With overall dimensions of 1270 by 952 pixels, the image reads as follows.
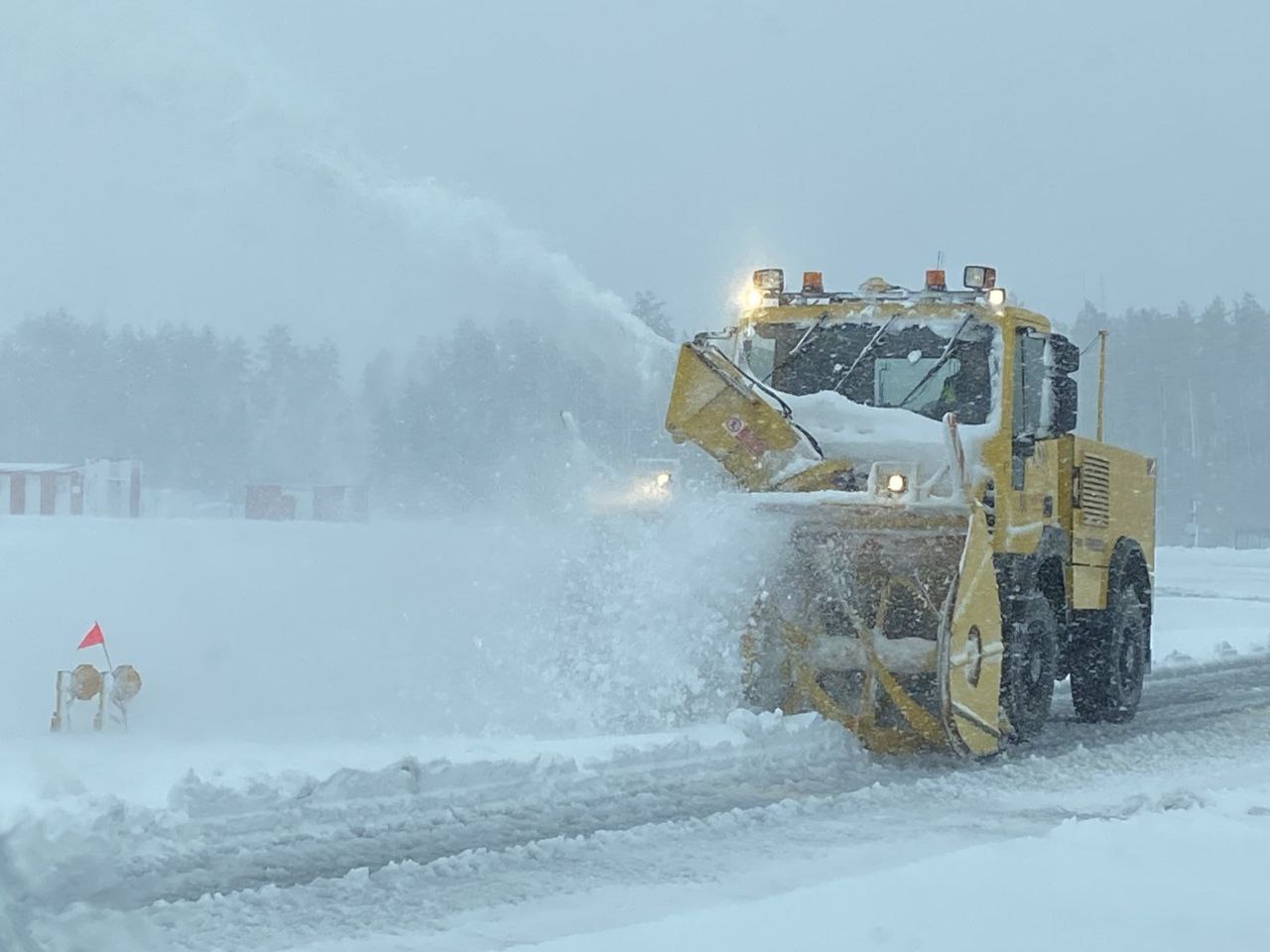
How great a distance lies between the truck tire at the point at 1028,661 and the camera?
34.9 feet

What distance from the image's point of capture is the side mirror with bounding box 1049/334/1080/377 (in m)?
10.5

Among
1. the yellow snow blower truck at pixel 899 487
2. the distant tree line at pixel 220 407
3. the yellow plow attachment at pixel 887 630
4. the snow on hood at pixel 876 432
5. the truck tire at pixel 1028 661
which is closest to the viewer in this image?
the yellow plow attachment at pixel 887 630

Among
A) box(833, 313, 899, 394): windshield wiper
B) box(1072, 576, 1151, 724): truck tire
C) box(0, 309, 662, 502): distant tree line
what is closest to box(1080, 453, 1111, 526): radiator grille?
box(1072, 576, 1151, 724): truck tire

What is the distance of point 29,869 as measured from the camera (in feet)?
18.9

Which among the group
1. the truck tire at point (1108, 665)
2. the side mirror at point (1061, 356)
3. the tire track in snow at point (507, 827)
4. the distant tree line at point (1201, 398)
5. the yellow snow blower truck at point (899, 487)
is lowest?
the tire track in snow at point (507, 827)

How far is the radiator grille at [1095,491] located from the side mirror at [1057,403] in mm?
1239

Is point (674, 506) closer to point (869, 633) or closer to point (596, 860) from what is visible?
point (869, 633)

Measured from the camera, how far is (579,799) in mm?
8039

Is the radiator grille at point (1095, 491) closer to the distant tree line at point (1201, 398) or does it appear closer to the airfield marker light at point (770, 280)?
the airfield marker light at point (770, 280)

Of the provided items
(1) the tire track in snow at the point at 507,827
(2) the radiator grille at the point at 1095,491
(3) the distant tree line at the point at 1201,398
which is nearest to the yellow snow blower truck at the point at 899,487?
(2) the radiator grille at the point at 1095,491

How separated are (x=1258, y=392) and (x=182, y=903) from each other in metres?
85.8

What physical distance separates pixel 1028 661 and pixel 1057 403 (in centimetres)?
174

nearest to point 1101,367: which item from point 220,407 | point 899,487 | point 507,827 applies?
point 899,487

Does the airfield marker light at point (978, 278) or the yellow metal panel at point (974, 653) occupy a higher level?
the airfield marker light at point (978, 278)
